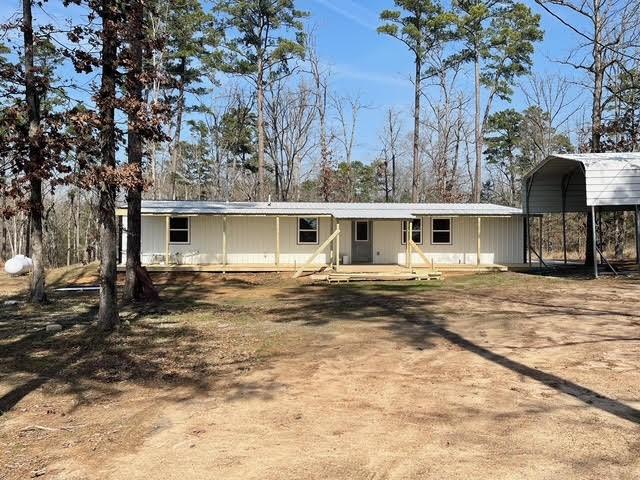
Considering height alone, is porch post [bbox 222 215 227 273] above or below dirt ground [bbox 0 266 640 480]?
above

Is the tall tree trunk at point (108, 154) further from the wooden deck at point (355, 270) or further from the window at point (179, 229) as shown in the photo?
the window at point (179, 229)

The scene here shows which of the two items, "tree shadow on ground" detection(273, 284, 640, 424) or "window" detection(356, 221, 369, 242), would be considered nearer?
"tree shadow on ground" detection(273, 284, 640, 424)

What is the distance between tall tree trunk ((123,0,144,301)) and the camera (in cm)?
880

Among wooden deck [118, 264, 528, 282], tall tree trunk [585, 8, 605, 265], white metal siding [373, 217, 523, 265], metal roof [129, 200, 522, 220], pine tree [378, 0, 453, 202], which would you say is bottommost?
wooden deck [118, 264, 528, 282]

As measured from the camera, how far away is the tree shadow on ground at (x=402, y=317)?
553 cm

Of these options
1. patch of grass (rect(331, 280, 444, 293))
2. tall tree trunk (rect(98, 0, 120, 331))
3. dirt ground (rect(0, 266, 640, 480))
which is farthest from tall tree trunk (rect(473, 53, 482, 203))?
tall tree trunk (rect(98, 0, 120, 331))

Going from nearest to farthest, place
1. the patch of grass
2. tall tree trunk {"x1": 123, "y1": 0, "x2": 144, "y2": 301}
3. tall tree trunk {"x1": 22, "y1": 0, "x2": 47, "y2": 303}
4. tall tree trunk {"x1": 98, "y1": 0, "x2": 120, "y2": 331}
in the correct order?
tall tree trunk {"x1": 98, "y1": 0, "x2": 120, "y2": 331}
tall tree trunk {"x1": 123, "y1": 0, "x2": 144, "y2": 301}
tall tree trunk {"x1": 22, "y1": 0, "x2": 47, "y2": 303}
the patch of grass

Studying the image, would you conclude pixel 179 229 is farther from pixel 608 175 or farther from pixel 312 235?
pixel 608 175

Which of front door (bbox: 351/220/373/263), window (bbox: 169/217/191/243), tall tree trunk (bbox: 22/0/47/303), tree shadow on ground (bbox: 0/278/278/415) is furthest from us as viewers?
front door (bbox: 351/220/373/263)

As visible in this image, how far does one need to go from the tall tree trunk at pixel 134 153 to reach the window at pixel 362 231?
36.6ft

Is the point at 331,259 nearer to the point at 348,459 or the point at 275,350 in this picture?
the point at 275,350

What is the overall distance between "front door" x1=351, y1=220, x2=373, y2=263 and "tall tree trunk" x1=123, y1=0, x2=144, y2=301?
11.0m

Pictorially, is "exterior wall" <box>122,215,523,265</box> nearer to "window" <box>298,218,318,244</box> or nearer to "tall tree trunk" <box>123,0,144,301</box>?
"window" <box>298,218,318,244</box>

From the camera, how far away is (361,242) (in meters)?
22.2
